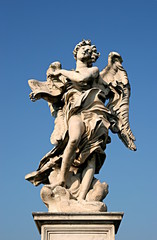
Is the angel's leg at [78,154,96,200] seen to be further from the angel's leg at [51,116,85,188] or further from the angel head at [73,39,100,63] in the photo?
the angel head at [73,39,100,63]

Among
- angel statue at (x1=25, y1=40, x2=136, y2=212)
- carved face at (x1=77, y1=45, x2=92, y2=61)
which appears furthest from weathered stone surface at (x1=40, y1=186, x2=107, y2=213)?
carved face at (x1=77, y1=45, x2=92, y2=61)

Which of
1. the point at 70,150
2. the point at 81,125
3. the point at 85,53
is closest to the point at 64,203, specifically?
the point at 70,150

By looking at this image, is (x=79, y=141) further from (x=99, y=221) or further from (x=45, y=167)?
(x=99, y=221)

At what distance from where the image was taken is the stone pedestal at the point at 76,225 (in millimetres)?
6617

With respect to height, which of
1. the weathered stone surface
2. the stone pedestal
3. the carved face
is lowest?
the stone pedestal

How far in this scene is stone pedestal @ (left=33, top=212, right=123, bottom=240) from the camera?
6.62m

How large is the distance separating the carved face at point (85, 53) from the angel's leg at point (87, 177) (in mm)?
1917

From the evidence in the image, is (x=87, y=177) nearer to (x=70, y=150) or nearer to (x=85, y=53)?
(x=70, y=150)

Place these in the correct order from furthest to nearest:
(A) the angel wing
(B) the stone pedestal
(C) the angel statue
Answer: (A) the angel wing → (C) the angel statue → (B) the stone pedestal

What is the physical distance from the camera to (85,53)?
8141mm

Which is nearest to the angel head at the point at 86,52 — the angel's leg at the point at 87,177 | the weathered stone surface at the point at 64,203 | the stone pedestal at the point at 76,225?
the angel's leg at the point at 87,177

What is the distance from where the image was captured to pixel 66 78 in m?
7.98

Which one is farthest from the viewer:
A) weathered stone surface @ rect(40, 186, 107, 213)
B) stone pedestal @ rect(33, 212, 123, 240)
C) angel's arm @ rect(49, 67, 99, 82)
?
angel's arm @ rect(49, 67, 99, 82)

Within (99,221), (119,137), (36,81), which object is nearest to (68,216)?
(99,221)
